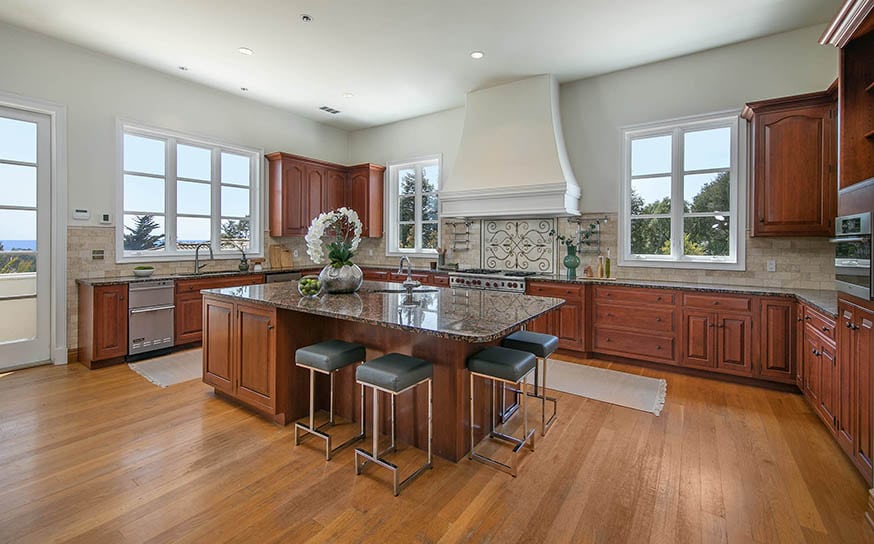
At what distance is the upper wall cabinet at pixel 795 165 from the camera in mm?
3498

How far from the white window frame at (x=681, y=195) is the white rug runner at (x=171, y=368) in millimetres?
4817

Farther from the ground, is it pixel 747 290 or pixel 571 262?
pixel 571 262

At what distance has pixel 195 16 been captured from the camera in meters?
3.69

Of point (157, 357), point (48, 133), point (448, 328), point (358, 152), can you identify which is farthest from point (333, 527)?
point (358, 152)

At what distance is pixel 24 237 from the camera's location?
4129 mm

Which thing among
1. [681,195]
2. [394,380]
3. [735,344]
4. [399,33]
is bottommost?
[735,344]

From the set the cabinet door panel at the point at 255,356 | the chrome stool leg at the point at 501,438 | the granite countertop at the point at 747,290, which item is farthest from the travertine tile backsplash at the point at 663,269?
the chrome stool leg at the point at 501,438

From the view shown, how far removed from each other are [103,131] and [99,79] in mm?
558

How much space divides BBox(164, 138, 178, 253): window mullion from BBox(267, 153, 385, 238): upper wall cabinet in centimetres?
128

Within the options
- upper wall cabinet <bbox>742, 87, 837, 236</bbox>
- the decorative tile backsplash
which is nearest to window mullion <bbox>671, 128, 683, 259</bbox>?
upper wall cabinet <bbox>742, 87, 837, 236</bbox>

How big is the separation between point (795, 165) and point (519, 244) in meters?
2.91

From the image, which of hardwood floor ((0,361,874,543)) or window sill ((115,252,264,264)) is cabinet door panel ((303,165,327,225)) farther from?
hardwood floor ((0,361,874,543))

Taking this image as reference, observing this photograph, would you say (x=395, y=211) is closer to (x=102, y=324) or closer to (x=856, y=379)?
(x=102, y=324)

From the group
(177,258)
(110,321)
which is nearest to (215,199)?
(177,258)
